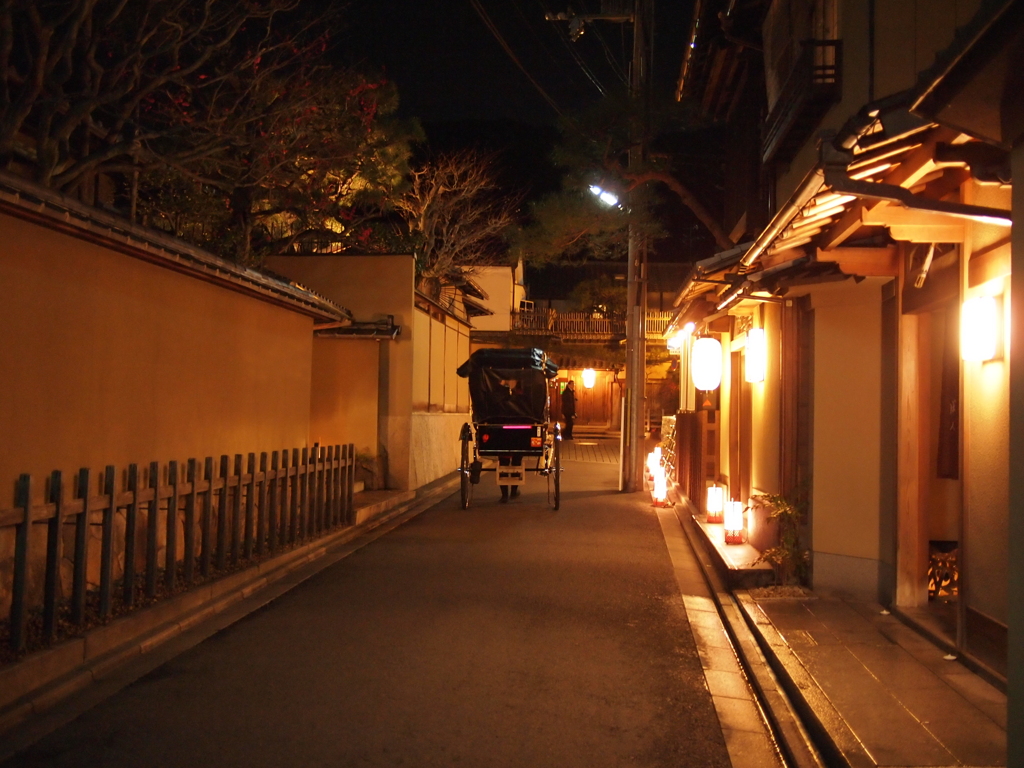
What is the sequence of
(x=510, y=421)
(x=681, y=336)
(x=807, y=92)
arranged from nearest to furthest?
(x=807, y=92), (x=510, y=421), (x=681, y=336)

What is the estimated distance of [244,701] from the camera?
18.9 feet

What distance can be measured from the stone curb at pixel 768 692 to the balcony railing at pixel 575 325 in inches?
1209

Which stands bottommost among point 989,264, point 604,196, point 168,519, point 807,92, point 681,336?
point 168,519

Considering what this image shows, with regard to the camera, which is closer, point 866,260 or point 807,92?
point 866,260

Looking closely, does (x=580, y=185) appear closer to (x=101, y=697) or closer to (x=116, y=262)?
(x=116, y=262)

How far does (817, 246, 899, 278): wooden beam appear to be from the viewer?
7773mm

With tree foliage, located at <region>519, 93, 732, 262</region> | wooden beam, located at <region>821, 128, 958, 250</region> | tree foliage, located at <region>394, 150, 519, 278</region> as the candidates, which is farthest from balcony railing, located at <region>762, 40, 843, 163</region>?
tree foliage, located at <region>394, 150, 519, 278</region>

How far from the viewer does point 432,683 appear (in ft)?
20.2

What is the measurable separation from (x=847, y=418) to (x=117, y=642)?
7.27 metres

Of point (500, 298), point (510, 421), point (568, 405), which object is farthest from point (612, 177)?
point (500, 298)

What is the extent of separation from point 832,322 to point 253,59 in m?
8.99

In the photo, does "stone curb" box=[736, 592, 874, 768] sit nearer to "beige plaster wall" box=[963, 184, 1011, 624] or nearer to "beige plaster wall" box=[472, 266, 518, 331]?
"beige plaster wall" box=[963, 184, 1011, 624]

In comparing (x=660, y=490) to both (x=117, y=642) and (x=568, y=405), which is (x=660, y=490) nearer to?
(x=117, y=642)

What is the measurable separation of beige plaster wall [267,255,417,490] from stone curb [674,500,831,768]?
979 cm
